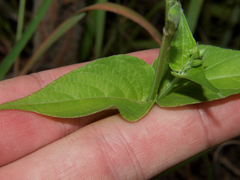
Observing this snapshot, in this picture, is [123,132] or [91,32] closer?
[123,132]

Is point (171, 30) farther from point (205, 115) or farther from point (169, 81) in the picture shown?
point (205, 115)

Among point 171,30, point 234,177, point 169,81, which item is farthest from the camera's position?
point 234,177

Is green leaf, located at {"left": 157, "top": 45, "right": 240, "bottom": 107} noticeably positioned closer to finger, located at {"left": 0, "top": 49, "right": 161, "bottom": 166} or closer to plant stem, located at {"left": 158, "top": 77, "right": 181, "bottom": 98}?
plant stem, located at {"left": 158, "top": 77, "right": 181, "bottom": 98}

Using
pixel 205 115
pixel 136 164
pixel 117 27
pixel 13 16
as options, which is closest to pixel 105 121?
pixel 136 164

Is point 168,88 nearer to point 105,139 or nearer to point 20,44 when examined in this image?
point 105,139

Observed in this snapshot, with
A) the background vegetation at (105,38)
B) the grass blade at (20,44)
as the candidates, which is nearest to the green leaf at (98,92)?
the grass blade at (20,44)

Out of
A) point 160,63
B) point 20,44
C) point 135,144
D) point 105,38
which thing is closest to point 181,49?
point 160,63

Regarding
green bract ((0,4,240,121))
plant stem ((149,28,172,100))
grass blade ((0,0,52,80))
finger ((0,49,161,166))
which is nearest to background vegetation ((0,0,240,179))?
grass blade ((0,0,52,80))

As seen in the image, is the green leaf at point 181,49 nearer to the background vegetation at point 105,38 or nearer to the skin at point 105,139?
the skin at point 105,139
